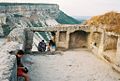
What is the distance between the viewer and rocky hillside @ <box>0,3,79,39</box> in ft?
204

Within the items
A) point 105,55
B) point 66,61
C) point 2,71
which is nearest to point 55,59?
point 66,61

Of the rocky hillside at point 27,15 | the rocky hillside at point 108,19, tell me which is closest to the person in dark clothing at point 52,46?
the rocky hillside at point 108,19

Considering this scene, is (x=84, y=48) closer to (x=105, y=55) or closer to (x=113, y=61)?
(x=105, y=55)

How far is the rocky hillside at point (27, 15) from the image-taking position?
62.2m

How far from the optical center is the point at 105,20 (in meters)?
30.0

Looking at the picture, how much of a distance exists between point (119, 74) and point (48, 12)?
6235cm

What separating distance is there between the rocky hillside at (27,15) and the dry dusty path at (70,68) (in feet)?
127

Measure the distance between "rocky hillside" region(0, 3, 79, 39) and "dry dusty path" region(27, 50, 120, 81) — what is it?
3864cm

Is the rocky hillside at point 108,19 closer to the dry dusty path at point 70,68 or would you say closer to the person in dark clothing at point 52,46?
the person in dark clothing at point 52,46

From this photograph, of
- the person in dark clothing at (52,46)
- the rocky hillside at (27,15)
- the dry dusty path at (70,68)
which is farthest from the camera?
the rocky hillside at (27,15)

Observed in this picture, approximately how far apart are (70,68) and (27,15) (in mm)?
54777

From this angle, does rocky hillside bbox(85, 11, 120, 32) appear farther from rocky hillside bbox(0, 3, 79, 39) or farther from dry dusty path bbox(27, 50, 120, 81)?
rocky hillside bbox(0, 3, 79, 39)

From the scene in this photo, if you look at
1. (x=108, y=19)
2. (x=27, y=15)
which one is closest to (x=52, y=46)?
(x=108, y=19)

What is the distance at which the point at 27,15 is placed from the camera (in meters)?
70.3
